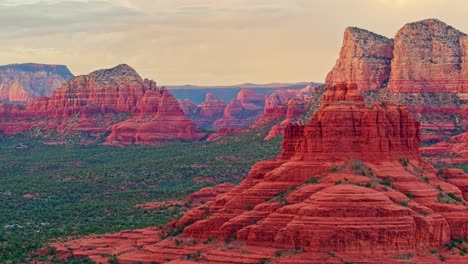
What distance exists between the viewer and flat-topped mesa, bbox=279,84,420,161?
371ft

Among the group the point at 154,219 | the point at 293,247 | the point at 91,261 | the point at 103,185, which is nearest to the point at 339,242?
the point at 293,247

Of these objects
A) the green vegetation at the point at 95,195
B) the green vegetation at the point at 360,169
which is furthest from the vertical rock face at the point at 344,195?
the green vegetation at the point at 95,195

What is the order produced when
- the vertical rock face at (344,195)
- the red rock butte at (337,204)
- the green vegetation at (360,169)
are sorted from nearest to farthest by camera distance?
the red rock butte at (337,204) < the vertical rock face at (344,195) < the green vegetation at (360,169)

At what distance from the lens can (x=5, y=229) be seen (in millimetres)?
146625

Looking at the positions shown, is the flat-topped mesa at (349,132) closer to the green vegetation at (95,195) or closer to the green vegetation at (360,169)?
the green vegetation at (360,169)

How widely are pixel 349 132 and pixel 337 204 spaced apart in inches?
440

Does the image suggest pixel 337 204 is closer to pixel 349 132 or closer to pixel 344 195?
pixel 344 195

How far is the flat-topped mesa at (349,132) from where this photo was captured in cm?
11312

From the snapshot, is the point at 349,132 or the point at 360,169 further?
the point at 349,132

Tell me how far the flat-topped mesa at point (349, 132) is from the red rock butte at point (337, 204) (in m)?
0.07

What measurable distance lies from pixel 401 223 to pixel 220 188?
5151cm

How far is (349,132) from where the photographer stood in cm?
11331

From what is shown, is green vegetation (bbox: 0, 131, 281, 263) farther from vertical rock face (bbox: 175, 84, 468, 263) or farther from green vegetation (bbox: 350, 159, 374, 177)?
green vegetation (bbox: 350, 159, 374, 177)

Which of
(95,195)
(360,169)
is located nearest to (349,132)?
(360,169)
